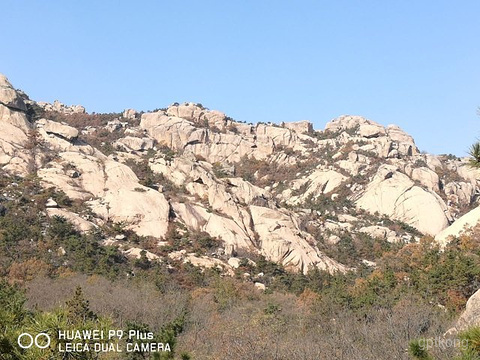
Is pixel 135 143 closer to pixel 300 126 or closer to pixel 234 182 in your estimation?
pixel 234 182

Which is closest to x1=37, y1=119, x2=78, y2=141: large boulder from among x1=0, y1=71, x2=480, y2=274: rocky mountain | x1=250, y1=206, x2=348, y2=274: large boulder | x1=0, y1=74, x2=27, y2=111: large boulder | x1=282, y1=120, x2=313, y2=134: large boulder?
x1=0, y1=71, x2=480, y2=274: rocky mountain

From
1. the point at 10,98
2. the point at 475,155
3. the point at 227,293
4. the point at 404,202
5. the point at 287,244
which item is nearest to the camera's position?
the point at 475,155

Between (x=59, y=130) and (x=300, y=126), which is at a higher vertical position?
(x=300, y=126)

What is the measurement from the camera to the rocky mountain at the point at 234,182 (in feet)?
134

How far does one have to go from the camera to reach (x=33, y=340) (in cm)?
553

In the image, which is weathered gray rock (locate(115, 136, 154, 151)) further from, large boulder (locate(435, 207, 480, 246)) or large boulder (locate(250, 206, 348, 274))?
large boulder (locate(435, 207, 480, 246))

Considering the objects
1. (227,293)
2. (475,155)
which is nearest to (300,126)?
(227,293)

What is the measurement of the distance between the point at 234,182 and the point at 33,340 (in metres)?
43.6

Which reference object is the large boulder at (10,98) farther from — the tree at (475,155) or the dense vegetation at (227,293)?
the tree at (475,155)

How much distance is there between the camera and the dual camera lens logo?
5512 millimetres

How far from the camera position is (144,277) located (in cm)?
3198

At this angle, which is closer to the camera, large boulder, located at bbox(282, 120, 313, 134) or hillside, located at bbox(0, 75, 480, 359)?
hillside, located at bbox(0, 75, 480, 359)

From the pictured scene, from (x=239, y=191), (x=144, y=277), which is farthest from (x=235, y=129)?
(x=144, y=277)

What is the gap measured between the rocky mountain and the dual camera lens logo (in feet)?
103
